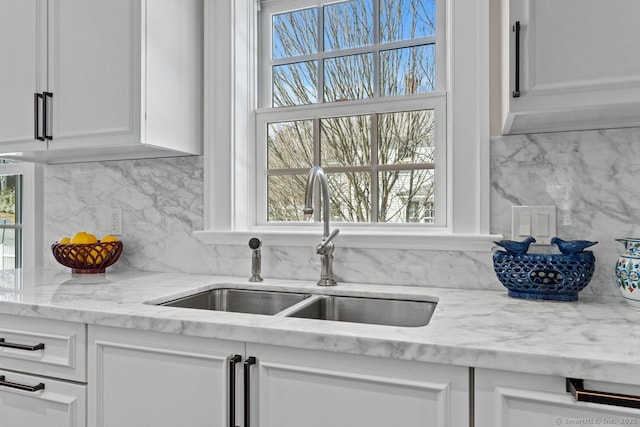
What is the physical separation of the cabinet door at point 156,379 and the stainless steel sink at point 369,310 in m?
0.34

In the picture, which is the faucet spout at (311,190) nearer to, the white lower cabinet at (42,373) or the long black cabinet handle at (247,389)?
the long black cabinet handle at (247,389)

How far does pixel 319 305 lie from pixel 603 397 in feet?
2.82

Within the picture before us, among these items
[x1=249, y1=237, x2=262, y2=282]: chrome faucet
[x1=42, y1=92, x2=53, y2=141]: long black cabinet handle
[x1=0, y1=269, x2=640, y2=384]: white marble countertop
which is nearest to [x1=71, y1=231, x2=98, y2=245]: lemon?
[x1=0, y1=269, x2=640, y2=384]: white marble countertop

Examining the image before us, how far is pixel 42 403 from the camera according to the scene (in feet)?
4.06

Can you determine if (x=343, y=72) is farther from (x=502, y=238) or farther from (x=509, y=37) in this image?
(x=502, y=238)

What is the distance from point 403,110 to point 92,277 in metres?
1.43

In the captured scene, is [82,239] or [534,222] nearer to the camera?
[534,222]

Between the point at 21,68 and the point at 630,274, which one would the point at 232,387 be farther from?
the point at 21,68

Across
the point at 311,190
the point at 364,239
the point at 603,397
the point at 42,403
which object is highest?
the point at 311,190

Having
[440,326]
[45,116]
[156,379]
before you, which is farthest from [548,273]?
[45,116]

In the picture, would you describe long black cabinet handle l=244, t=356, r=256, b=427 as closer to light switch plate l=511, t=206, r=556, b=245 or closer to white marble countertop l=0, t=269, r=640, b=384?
white marble countertop l=0, t=269, r=640, b=384

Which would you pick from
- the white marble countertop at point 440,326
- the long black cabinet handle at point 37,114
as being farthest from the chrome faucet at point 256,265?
the long black cabinet handle at point 37,114

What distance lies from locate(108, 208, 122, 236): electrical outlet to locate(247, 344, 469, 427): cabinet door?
1262 mm

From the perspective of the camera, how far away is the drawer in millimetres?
1191
